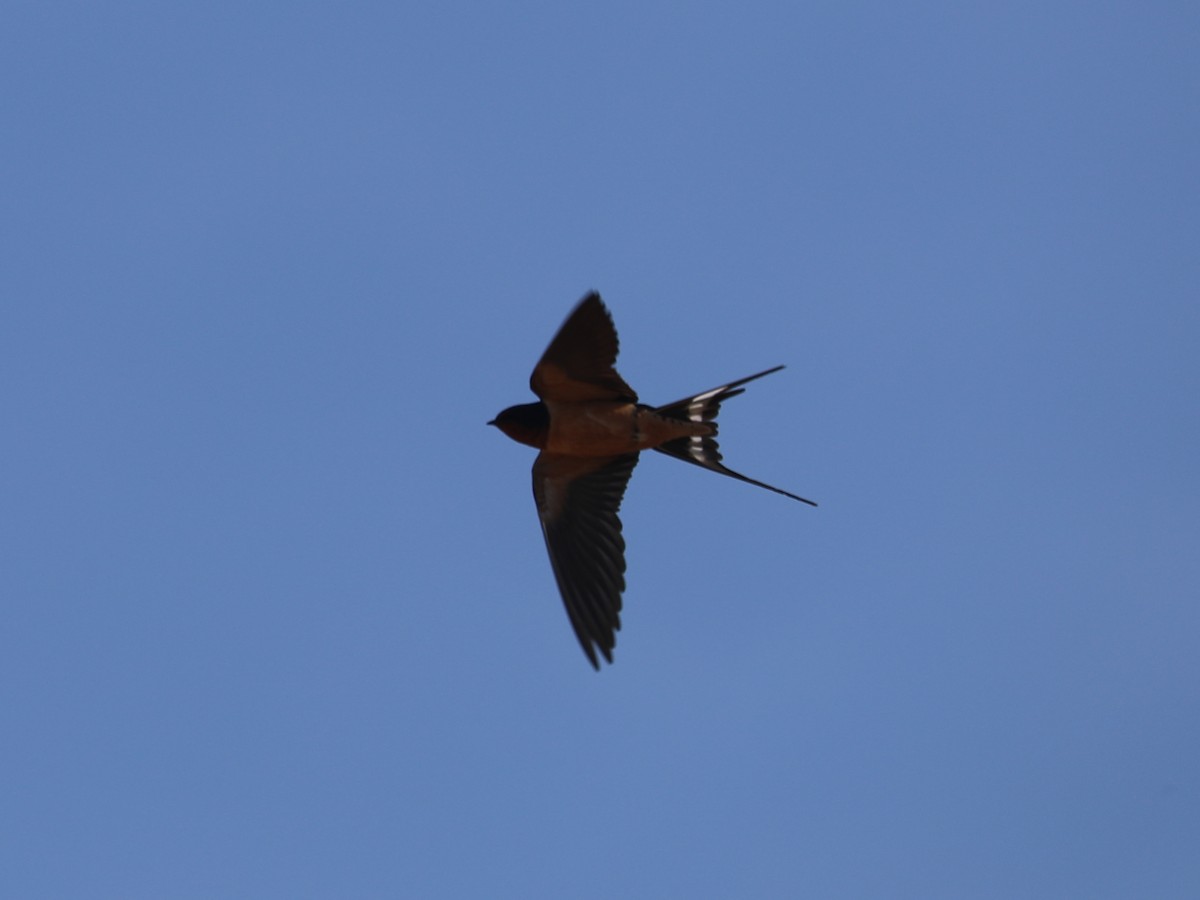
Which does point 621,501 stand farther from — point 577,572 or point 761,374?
point 761,374

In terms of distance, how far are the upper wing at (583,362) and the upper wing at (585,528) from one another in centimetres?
48

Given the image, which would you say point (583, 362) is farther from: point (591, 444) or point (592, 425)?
point (591, 444)

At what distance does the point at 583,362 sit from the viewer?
768 cm

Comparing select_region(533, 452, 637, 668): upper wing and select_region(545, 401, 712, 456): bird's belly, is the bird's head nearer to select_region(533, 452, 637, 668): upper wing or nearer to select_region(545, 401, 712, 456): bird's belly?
select_region(545, 401, 712, 456): bird's belly

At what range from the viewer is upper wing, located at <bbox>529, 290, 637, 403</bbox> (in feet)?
24.6

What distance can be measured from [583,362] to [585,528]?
916 millimetres

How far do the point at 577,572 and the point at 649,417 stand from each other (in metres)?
0.80

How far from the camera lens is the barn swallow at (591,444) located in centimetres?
764

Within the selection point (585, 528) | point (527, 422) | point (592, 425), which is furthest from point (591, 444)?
point (585, 528)

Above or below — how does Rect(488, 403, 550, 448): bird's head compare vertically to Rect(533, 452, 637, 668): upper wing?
above

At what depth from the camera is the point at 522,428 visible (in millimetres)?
8008

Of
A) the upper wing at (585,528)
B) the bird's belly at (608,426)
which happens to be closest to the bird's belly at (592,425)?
the bird's belly at (608,426)

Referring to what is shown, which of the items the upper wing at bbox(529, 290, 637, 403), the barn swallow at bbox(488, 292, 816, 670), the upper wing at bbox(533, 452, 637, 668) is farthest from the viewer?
the upper wing at bbox(533, 452, 637, 668)

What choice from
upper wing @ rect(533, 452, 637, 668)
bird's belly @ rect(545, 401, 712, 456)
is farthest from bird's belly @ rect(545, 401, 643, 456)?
upper wing @ rect(533, 452, 637, 668)
